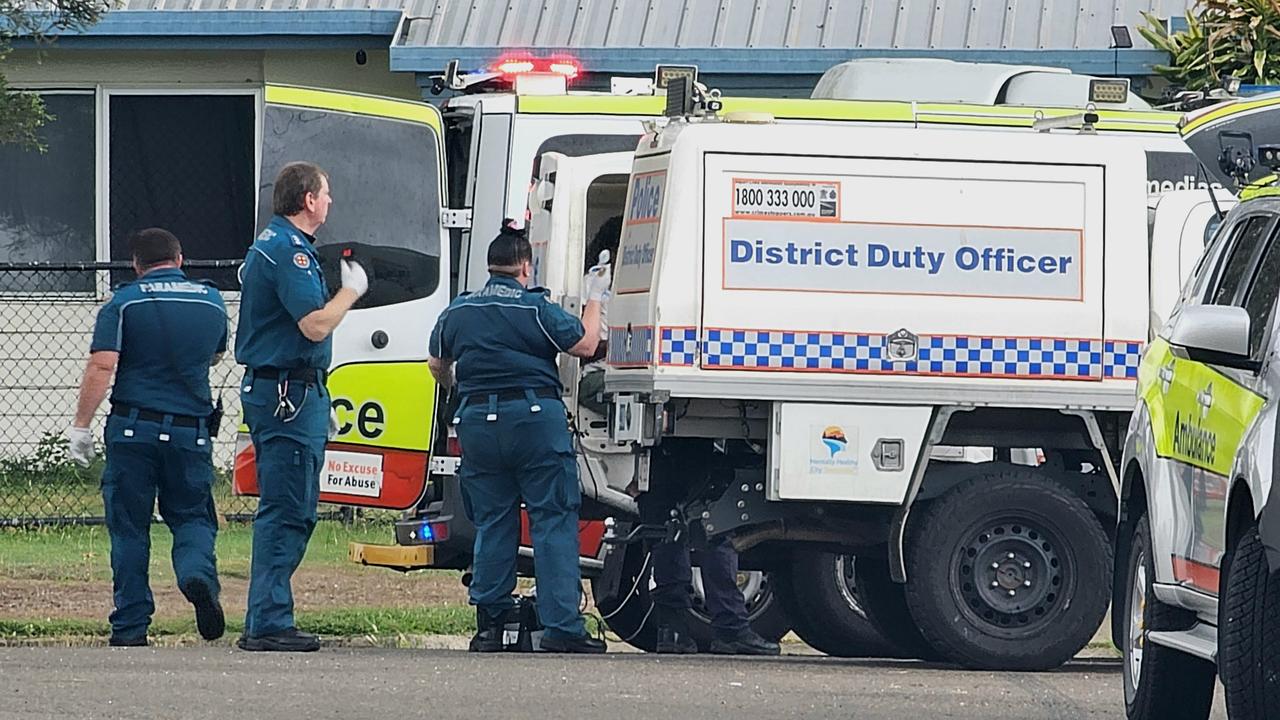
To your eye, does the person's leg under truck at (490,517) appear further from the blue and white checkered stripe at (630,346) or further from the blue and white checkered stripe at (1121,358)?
the blue and white checkered stripe at (1121,358)

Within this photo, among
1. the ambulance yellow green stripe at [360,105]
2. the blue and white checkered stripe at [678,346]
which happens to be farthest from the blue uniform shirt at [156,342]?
the blue and white checkered stripe at [678,346]

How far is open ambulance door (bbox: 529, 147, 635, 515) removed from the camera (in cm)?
1073

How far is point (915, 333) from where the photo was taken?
32.7 ft

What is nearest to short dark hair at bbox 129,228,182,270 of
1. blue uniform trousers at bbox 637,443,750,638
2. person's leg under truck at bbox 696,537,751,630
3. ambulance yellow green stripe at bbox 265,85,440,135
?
ambulance yellow green stripe at bbox 265,85,440,135

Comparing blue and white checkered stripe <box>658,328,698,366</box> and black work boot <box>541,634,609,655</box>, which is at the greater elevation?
blue and white checkered stripe <box>658,328,698,366</box>

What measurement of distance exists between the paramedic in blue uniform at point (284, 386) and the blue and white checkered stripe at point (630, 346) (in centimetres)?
107

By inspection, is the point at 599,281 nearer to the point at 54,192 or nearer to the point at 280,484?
the point at 280,484

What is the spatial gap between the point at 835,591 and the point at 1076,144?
7.93 feet

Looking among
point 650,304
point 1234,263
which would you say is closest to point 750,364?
point 650,304

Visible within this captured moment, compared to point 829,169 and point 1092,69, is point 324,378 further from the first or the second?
point 1092,69

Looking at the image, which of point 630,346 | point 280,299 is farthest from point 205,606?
point 630,346

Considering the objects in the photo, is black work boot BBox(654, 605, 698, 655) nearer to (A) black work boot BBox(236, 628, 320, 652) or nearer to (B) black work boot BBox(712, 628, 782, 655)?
(B) black work boot BBox(712, 628, 782, 655)

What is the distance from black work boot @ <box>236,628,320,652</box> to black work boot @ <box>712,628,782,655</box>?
2.07 metres

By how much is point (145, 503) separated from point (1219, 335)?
16.8ft
